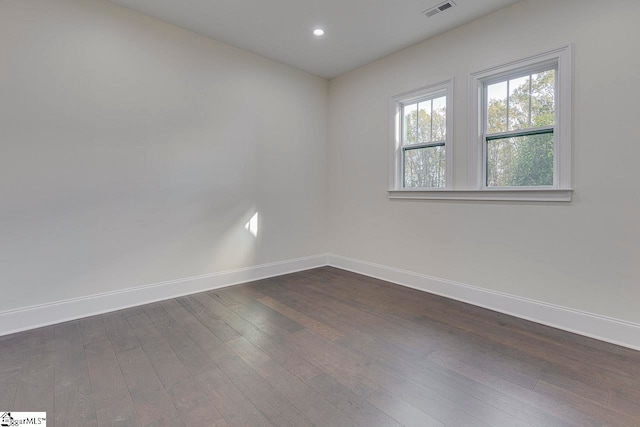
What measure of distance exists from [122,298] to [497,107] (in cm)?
435

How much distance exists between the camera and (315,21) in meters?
3.25

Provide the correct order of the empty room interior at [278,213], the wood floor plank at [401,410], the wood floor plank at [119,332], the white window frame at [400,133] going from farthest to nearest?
1. the white window frame at [400,133]
2. the wood floor plank at [119,332]
3. the empty room interior at [278,213]
4. the wood floor plank at [401,410]

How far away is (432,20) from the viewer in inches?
126

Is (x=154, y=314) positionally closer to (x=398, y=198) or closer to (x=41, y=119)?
(x=41, y=119)

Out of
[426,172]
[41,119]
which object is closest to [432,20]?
[426,172]

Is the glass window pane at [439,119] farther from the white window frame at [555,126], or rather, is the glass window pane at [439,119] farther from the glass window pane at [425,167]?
the white window frame at [555,126]

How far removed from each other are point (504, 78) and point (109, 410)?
4147 millimetres

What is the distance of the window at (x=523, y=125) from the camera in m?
2.66

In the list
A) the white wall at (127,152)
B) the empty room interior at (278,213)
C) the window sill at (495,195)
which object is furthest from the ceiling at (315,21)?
the window sill at (495,195)

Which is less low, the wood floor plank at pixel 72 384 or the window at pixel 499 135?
the window at pixel 499 135

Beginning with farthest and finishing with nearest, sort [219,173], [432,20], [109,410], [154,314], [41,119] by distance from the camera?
[219,173]
[432,20]
[154,314]
[41,119]
[109,410]

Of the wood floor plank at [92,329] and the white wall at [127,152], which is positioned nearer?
the wood floor plank at [92,329]

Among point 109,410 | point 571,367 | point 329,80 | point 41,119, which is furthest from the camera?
point 329,80

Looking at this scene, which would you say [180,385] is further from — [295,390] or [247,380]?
[295,390]
